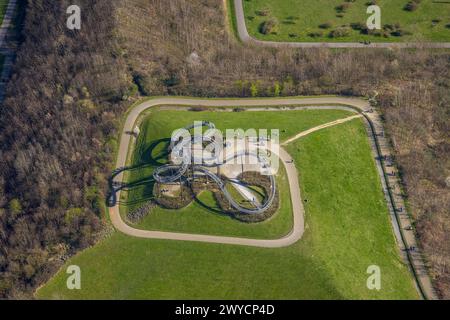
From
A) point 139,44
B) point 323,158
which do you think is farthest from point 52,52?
point 323,158

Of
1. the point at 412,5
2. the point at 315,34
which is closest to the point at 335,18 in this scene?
the point at 315,34

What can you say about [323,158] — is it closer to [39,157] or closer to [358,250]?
[358,250]

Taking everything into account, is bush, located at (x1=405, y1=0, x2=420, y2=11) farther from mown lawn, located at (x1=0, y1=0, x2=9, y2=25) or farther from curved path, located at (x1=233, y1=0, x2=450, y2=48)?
mown lawn, located at (x1=0, y1=0, x2=9, y2=25)

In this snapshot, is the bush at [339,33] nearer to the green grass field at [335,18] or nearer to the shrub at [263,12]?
the green grass field at [335,18]

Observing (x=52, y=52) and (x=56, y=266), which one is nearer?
(x=56, y=266)

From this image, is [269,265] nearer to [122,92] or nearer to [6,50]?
[122,92]

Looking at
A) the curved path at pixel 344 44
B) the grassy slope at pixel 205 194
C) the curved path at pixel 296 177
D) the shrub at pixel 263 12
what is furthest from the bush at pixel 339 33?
the grassy slope at pixel 205 194
